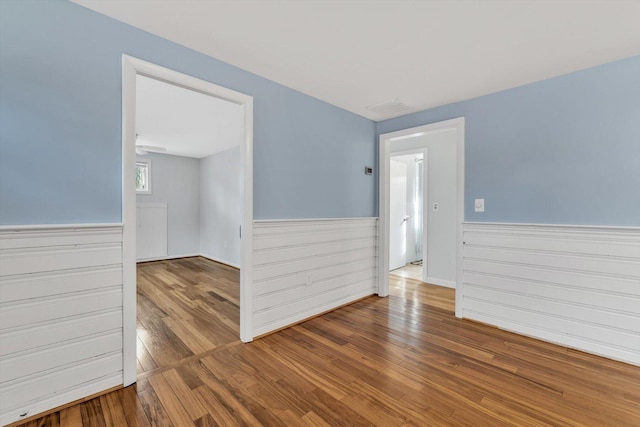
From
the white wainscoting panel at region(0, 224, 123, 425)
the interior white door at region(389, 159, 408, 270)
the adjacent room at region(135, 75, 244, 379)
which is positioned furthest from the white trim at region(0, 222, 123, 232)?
the interior white door at region(389, 159, 408, 270)

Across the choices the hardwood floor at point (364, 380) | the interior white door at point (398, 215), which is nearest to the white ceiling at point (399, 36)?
the hardwood floor at point (364, 380)

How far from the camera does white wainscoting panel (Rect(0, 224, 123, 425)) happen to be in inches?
56.7

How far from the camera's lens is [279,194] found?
2.63m

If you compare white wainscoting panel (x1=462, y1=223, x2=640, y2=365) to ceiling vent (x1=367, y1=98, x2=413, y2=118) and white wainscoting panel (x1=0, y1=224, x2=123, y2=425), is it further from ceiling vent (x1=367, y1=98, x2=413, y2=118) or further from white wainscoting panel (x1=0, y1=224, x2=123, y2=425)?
white wainscoting panel (x1=0, y1=224, x2=123, y2=425)

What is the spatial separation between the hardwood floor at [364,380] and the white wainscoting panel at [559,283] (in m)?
0.16

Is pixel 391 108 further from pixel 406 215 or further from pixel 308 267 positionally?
pixel 406 215

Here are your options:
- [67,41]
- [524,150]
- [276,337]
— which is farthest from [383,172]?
[67,41]

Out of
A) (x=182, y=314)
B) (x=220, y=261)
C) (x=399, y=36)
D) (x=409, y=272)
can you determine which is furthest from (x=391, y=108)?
(x=220, y=261)

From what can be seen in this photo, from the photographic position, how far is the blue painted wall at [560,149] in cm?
214

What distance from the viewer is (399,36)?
1865 mm

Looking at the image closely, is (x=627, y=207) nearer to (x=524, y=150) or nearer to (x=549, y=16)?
(x=524, y=150)

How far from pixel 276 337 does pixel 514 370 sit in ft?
6.20

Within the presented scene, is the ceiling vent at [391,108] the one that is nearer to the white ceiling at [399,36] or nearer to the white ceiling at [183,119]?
the white ceiling at [399,36]

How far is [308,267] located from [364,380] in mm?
1251
